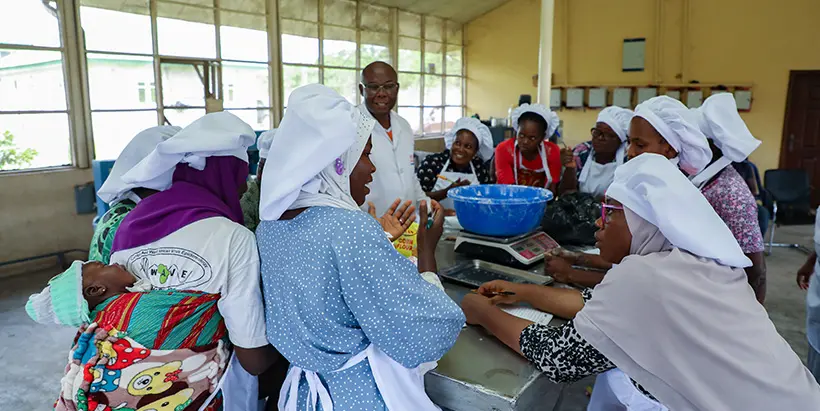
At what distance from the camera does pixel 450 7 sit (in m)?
9.21

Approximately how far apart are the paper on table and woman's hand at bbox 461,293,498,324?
0.07m

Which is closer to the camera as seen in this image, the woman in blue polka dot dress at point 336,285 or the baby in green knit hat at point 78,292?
the woman in blue polka dot dress at point 336,285

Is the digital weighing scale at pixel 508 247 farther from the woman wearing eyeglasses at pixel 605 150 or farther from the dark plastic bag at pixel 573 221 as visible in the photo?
the woman wearing eyeglasses at pixel 605 150

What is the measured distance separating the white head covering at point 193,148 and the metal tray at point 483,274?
34.6 inches

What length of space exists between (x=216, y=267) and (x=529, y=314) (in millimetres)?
945

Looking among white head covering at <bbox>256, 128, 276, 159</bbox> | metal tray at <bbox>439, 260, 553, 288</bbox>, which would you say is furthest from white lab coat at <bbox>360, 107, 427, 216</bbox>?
metal tray at <bbox>439, 260, 553, 288</bbox>

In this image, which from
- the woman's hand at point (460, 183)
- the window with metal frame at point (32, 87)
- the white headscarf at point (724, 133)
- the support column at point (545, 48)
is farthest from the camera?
the support column at point (545, 48)

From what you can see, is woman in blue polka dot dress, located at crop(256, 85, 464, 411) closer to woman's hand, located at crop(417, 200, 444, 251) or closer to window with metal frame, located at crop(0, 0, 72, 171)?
woman's hand, located at crop(417, 200, 444, 251)

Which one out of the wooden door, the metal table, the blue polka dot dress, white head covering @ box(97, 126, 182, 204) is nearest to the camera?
the blue polka dot dress

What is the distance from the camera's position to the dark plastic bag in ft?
7.84

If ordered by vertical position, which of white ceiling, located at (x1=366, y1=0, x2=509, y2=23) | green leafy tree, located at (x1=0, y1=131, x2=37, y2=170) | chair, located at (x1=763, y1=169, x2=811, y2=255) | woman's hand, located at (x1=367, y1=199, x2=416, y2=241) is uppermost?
white ceiling, located at (x1=366, y1=0, x2=509, y2=23)

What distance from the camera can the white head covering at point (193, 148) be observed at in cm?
146

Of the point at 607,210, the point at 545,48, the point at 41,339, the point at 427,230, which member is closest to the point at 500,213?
the point at 427,230

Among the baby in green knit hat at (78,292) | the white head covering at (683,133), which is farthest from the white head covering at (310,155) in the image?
the white head covering at (683,133)
